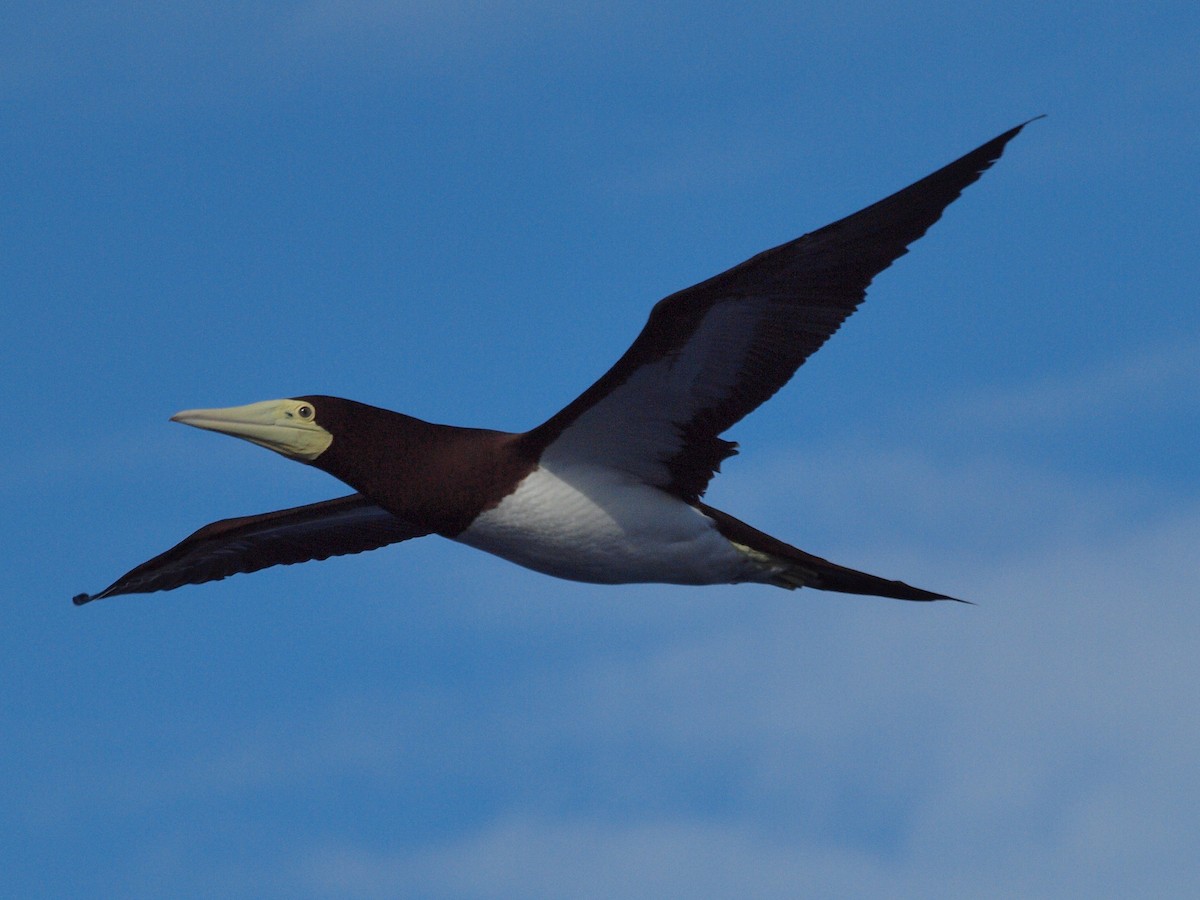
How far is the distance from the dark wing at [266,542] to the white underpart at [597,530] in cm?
228

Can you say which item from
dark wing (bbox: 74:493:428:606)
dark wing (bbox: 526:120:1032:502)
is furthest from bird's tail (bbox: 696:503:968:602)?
dark wing (bbox: 74:493:428:606)

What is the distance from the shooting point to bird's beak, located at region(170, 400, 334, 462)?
32.0ft

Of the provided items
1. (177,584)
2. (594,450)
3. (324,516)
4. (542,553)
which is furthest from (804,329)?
(177,584)

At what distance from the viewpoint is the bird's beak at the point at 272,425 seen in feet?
32.0

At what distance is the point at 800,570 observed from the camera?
33.3ft

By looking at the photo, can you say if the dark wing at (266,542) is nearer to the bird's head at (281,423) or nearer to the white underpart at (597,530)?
the bird's head at (281,423)

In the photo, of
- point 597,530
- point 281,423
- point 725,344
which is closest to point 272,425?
point 281,423

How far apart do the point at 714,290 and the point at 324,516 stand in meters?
4.47

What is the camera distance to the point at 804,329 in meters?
8.91

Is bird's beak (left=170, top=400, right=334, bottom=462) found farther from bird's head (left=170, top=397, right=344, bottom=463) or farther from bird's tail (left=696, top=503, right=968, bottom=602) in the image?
bird's tail (left=696, top=503, right=968, bottom=602)

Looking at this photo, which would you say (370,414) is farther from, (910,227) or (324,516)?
(910,227)

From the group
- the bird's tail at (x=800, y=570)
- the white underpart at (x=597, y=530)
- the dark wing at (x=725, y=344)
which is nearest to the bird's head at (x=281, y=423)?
the white underpart at (x=597, y=530)

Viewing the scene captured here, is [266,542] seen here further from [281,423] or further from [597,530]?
[597,530]

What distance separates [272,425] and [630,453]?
7.52 ft
